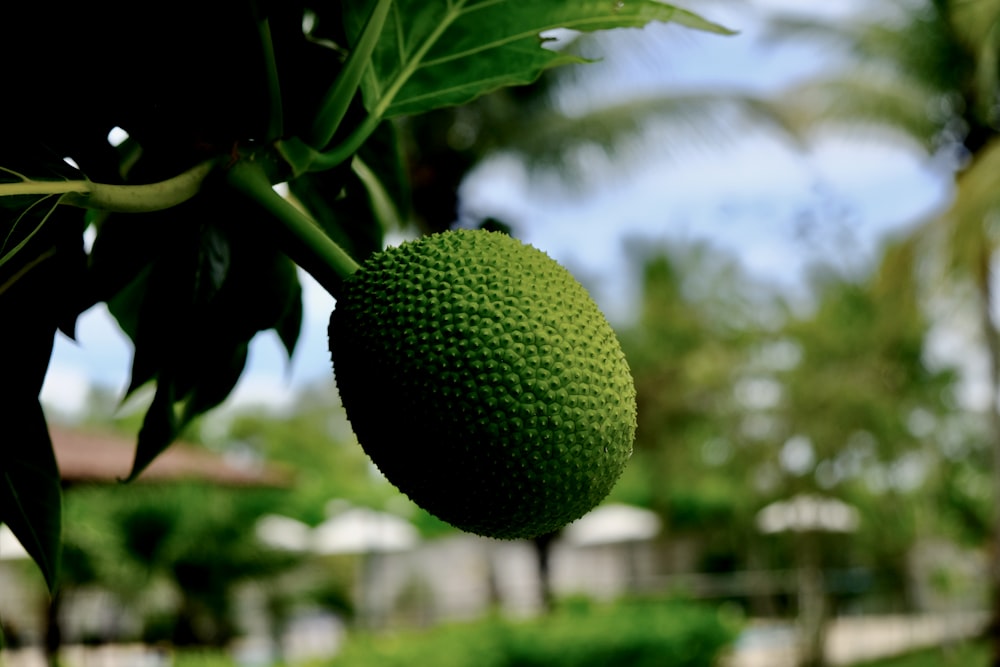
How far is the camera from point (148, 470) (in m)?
8.78

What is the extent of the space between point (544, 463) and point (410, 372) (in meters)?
0.09

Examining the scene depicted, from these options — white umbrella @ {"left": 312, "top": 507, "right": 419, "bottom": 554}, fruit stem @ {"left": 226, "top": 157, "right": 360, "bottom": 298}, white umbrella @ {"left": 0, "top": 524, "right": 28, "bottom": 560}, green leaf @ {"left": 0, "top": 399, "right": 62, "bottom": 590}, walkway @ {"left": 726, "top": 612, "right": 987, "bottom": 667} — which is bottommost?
walkway @ {"left": 726, "top": 612, "right": 987, "bottom": 667}

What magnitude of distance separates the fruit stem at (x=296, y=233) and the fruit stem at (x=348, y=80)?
4 cm

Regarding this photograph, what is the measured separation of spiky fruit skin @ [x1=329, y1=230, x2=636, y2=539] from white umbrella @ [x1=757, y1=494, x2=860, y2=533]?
42.6 ft

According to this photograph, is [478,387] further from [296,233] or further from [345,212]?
[345,212]

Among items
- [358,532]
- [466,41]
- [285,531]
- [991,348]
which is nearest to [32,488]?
[466,41]

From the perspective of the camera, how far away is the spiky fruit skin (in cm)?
60

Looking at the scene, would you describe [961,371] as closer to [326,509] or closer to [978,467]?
[978,467]

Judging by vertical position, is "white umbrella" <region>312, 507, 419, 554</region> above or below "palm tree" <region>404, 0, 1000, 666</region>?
below

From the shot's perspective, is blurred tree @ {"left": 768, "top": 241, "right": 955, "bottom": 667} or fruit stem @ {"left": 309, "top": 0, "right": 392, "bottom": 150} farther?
blurred tree @ {"left": 768, "top": 241, "right": 955, "bottom": 667}

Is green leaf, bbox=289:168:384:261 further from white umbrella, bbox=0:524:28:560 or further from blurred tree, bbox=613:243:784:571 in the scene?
blurred tree, bbox=613:243:784:571

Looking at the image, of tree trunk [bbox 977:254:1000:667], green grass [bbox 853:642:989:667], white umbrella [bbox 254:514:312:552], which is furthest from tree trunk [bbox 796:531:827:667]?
white umbrella [bbox 254:514:312:552]

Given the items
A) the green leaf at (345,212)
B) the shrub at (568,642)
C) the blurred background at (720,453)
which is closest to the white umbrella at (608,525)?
the blurred background at (720,453)

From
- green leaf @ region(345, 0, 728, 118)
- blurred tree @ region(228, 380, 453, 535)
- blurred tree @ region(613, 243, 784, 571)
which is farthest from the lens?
blurred tree @ region(228, 380, 453, 535)
